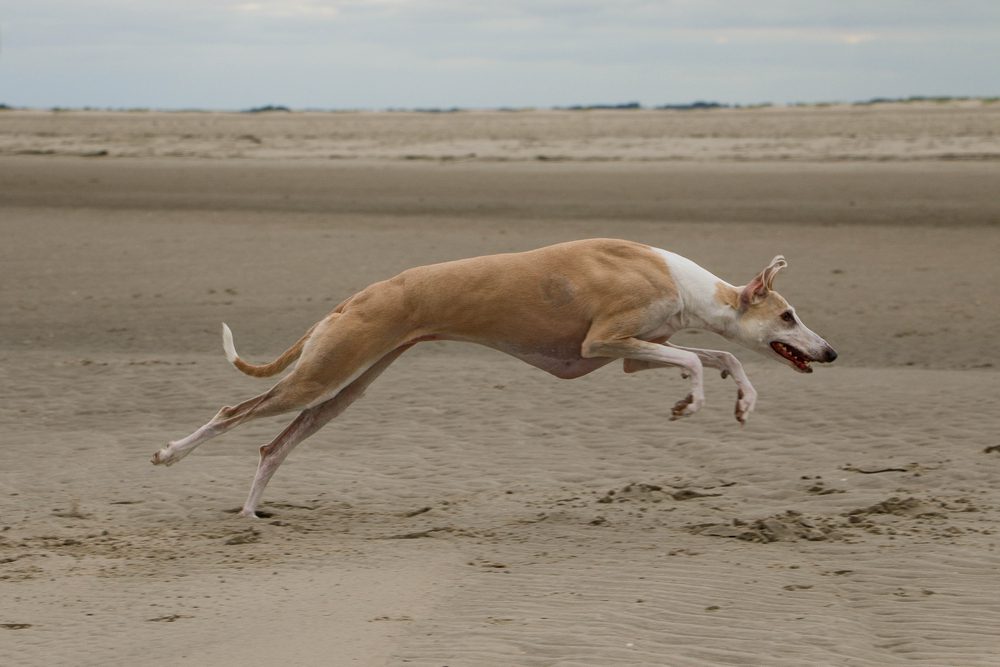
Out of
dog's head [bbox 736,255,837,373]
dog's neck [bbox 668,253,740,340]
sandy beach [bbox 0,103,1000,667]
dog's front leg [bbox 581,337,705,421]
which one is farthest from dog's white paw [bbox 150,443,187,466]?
dog's head [bbox 736,255,837,373]

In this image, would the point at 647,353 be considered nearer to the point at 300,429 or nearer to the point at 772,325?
the point at 772,325

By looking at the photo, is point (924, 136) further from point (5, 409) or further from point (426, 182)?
point (5, 409)

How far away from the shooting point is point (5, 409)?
1063 centimetres

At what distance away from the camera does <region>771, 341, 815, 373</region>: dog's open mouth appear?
7684 mm

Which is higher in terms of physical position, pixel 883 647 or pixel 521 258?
pixel 521 258

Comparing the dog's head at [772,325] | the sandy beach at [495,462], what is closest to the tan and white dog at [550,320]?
the dog's head at [772,325]

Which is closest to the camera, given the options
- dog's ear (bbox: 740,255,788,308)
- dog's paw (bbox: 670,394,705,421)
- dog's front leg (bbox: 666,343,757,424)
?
dog's paw (bbox: 670,394,705,421)

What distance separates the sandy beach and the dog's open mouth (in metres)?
0.79

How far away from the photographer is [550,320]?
760cm

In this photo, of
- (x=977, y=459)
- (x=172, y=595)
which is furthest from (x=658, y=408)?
(x=172, y=595)

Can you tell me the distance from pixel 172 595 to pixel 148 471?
8.99 ft

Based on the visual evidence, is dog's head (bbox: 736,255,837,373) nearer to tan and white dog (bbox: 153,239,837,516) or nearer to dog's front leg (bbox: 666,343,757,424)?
tan and white dog (bbox: 153,239,837,516)

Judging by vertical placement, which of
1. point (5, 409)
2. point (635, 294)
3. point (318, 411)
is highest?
point (635, 294)

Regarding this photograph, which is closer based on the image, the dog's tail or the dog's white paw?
the dog's white paw
